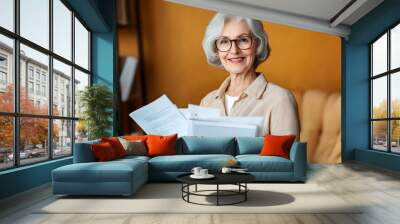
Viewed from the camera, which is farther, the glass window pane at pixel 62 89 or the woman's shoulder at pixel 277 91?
the woman's shoulder at pixel 277 91

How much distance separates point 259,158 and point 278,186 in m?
0.60

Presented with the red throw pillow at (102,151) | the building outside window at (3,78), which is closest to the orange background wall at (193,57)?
the red throw pillow at (102,151)

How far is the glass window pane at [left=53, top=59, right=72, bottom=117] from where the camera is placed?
21.5 ft

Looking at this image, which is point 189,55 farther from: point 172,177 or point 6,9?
point 6,9

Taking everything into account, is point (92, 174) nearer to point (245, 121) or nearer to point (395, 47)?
point (245, 121)

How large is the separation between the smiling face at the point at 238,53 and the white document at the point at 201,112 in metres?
0.93

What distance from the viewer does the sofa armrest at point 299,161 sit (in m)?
6.12

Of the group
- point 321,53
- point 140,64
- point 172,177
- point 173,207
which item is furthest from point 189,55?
point 173,207

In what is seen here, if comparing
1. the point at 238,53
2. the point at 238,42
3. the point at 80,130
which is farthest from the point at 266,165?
the point at 80,130

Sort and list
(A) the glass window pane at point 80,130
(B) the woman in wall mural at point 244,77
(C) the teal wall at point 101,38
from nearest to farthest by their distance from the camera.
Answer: (C) the teal wall at point 101,38 < (A) the glass window pane at point 80,130 < (B) the woman in wall mural at point 244,77

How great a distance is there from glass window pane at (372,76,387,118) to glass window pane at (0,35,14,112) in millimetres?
7169

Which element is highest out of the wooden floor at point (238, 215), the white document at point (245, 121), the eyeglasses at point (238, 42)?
the eyeglasses at point (238, 42)

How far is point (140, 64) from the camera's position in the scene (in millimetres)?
8703

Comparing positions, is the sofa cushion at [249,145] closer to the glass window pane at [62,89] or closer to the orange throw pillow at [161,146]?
the orange throw pillow at [161,146]
